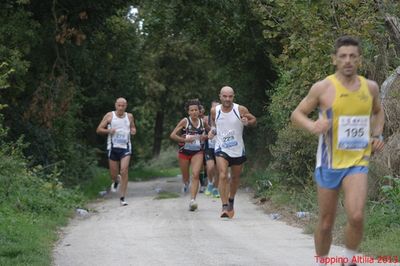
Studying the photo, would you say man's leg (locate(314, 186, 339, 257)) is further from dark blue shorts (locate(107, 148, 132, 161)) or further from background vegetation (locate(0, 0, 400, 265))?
dark blue shorts (locate(107, 148, 132, 161))

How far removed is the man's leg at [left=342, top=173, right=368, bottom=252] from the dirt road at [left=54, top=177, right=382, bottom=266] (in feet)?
5.54

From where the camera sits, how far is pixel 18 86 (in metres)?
16.3

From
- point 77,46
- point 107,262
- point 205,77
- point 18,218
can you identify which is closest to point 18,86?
point 77,46

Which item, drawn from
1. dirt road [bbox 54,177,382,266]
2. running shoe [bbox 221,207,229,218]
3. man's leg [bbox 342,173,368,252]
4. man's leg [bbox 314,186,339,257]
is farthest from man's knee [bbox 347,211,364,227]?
running shoe [bbox 221,207,229,218]

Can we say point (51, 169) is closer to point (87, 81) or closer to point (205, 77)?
point (87, 81)

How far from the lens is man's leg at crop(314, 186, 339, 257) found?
22.5ft

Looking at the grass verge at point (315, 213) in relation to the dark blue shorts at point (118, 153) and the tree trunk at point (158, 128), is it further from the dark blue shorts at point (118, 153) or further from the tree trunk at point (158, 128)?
the tree trunk at point (158, 128)

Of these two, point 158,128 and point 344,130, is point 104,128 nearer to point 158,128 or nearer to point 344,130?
point 344,130

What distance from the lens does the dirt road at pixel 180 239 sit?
8.82m

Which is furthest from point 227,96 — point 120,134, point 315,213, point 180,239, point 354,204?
point 354,204

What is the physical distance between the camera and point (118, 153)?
15938 mm

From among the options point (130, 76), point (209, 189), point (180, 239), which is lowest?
point (180, 239)

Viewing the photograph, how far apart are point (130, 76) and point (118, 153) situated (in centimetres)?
1346

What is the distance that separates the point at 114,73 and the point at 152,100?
1302 cm
